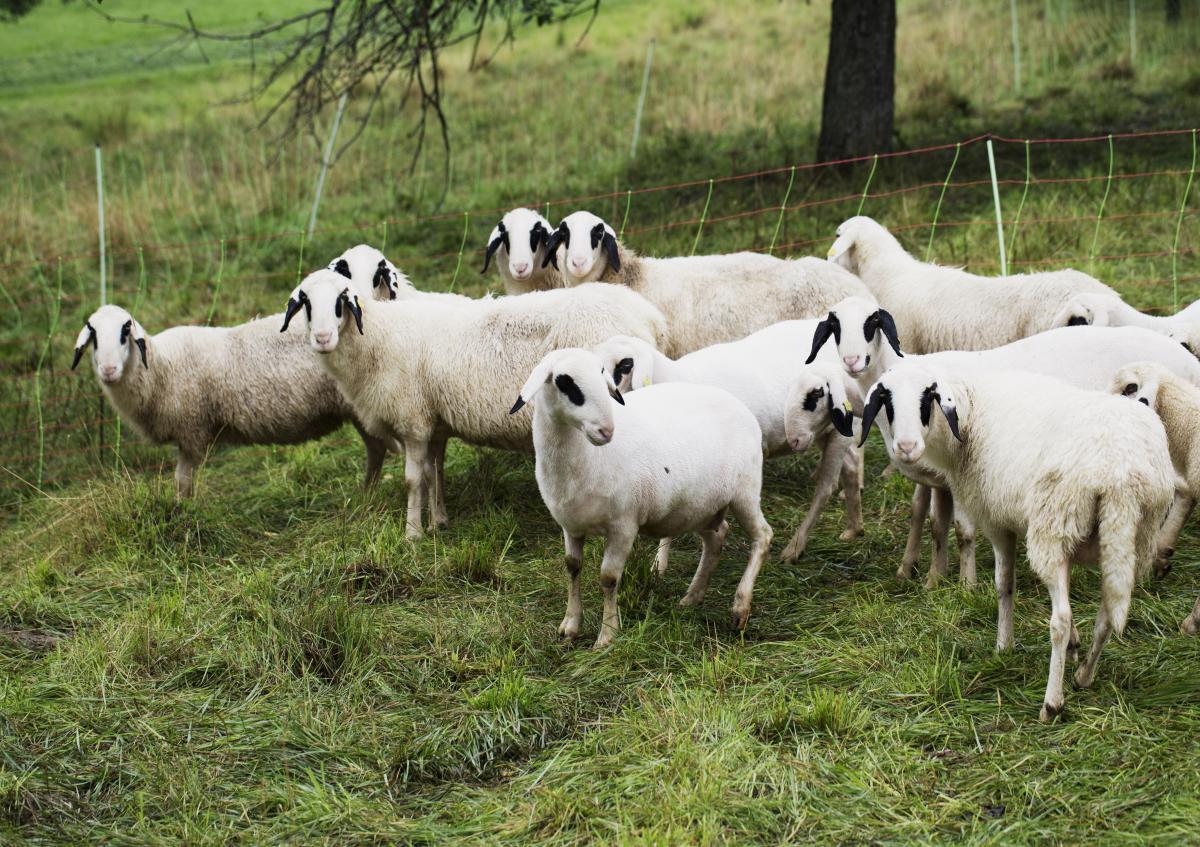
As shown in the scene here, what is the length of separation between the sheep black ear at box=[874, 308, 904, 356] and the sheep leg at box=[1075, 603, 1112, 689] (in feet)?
5.50

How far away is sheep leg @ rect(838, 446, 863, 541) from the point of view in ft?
20.6

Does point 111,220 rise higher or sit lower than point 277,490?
higher

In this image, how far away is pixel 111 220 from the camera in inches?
526

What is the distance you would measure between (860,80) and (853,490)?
659 centimetres

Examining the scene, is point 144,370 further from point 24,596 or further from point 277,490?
point 24,596

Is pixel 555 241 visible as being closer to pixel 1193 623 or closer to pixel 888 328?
pixel 888 328

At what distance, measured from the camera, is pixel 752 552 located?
5.52 meters

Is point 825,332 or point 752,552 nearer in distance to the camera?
point 752,552

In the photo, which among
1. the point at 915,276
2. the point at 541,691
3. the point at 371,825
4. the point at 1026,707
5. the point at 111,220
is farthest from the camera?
the point at 111,220

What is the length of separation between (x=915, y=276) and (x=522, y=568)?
→ 10.7 feet

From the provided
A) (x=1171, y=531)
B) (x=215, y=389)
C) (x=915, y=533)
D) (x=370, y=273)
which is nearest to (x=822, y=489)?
(x=915, y=533)

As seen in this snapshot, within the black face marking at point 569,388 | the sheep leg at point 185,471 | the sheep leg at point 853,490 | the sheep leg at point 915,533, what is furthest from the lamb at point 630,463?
the sheep leg at point 185,471

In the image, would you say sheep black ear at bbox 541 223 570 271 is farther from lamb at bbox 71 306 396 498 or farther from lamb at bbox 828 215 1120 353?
lamb at bbox 828 215 1120 353

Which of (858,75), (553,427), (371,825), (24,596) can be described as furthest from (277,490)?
(858,75)
